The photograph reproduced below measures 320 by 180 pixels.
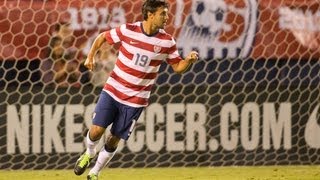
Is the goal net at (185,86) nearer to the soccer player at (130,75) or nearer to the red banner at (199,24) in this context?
the red banner at (199,24)

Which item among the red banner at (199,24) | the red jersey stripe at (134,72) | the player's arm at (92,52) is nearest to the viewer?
the player's arm at (92,52)

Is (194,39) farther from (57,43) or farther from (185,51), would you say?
(57,43)

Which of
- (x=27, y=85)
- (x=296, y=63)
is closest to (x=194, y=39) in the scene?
(x=296, y=63)

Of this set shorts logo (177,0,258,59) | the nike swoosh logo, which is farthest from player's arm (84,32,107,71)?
the nike swoosh logo

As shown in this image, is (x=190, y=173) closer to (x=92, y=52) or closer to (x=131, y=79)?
(x=131, y=79)

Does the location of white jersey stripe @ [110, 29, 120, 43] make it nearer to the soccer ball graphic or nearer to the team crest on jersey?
the team crest on jersey

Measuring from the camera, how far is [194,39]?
7922mm

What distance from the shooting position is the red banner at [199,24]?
302 inches

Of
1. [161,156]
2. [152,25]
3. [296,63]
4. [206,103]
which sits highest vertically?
[152,25]

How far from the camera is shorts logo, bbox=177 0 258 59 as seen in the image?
7898 millimetres

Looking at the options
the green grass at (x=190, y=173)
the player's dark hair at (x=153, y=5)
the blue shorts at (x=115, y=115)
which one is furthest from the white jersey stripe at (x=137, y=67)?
the green grass at (x=190, y=173)

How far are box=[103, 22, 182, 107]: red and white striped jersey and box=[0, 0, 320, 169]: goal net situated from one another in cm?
144

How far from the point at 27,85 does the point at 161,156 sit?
139cm

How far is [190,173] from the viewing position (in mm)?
7602
